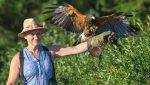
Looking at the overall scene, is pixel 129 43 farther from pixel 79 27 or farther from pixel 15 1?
pixel 15 1

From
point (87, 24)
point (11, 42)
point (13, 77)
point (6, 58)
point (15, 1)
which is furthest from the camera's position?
point (15, 1)

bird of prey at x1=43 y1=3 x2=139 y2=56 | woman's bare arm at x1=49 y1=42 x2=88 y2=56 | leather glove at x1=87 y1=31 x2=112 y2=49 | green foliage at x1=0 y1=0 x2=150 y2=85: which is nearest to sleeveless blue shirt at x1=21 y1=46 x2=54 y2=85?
woman's bare arm at x1=49 y1=42 x2=88 y2=56

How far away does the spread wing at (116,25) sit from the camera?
907 cm

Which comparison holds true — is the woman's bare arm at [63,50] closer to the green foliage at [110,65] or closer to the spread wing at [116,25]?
the green foliage at [110,65]

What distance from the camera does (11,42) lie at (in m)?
21.7

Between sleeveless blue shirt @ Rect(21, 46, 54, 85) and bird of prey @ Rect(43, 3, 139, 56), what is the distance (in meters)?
1.44

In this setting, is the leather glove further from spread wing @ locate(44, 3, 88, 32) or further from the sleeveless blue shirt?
→ spread wing @ locate(44, 3, 88, 32)

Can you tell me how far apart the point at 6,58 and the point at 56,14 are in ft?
7.42

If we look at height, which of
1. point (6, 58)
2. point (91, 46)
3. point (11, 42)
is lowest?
point (11, 42)

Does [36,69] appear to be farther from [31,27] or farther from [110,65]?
[110,65]

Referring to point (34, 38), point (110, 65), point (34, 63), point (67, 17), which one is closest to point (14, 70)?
point (34, 63)

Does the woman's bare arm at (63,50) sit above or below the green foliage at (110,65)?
above

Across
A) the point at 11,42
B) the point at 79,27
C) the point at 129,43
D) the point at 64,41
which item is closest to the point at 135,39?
the point at 129,43

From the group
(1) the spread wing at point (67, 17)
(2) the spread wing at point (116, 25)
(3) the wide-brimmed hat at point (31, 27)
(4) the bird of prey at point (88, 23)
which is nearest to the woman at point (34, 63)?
(3) the wide-brimmed hat at point (31, 27)
